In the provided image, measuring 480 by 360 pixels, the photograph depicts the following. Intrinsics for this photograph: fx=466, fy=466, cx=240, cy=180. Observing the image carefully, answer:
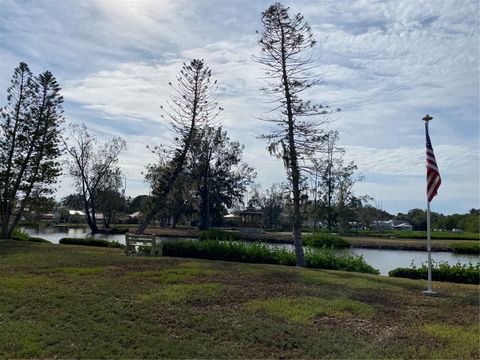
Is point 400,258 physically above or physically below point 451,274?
below

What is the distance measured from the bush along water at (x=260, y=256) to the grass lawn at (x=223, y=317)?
483cm

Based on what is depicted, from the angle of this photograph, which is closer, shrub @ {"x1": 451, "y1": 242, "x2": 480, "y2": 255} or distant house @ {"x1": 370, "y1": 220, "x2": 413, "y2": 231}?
shrub @ {"x1": 451, "y1": 242, "x2": 480, "y2": 255}

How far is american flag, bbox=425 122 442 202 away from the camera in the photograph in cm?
1008

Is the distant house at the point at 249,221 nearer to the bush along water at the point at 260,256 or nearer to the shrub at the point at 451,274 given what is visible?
the bush along water at the point at 260,256

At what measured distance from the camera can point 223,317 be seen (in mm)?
6543

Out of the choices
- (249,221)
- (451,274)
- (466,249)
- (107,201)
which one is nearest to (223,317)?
(451,274)

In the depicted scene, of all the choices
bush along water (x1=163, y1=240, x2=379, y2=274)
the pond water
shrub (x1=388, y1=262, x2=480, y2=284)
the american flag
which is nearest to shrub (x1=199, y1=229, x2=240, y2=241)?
the pond water

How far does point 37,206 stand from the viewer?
87.8ft

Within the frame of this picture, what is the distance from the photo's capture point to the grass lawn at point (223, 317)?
5359 mm

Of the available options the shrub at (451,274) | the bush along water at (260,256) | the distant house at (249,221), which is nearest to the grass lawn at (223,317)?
the shrub at (451,274)

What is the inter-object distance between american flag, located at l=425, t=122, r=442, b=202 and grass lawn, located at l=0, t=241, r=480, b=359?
83.2 inches

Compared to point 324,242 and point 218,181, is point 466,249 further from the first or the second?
point 218,181

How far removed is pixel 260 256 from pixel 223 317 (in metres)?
8.98

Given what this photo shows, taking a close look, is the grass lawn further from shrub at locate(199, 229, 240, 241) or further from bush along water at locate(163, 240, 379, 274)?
shrub at locate(199, 229, 240, 241)
